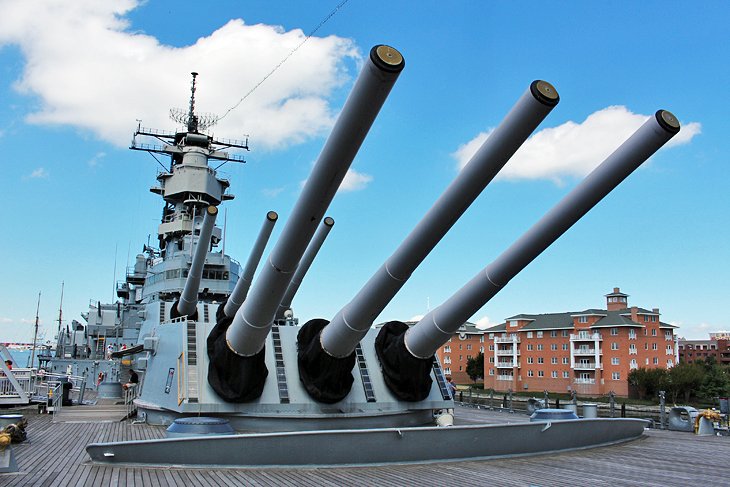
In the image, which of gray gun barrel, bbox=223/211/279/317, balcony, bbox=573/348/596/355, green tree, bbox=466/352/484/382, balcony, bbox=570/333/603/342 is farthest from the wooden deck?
green tree, bbox=466/352/484/382

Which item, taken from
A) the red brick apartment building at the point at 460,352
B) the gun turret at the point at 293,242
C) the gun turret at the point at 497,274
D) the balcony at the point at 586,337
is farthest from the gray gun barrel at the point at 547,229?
the red brick apartment building at the point at 460,352

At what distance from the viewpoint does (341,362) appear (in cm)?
952

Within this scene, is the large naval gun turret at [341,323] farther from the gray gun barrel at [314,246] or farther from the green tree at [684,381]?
the green tree at [684,381]

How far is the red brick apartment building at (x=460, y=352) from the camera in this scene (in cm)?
6981

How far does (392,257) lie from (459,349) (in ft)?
213

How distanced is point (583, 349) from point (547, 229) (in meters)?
46.2

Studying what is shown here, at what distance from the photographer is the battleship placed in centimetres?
571

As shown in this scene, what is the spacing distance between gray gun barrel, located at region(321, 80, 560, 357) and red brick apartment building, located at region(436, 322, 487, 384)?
62.6 metres

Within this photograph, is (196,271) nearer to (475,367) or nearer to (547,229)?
(547,229)

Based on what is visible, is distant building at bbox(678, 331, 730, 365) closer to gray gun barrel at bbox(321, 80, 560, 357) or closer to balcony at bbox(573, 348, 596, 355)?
balcony at bbox(573, 348, 596, 355)

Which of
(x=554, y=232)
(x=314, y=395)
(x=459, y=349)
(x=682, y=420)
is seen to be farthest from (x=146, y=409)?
(x=459, y=349)

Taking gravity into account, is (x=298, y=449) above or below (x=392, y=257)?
below

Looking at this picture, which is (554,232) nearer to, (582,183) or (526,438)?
(582,183)

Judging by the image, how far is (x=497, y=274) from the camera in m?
7.75
